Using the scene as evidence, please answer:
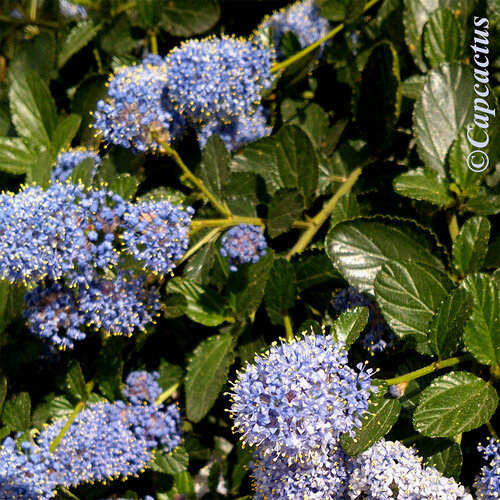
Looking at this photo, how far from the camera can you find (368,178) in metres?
2.15

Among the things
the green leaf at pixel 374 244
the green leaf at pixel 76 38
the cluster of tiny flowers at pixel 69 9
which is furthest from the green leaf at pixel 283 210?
the cluster of tiny flowers at pixel 69 9

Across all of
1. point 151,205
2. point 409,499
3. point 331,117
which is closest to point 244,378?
point 409,499

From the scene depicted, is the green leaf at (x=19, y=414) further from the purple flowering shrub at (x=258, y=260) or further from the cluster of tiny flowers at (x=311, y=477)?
the cluster of tiny flowers at (x=311, y=477)

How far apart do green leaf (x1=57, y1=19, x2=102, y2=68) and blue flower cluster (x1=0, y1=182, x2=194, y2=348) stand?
3.10ft

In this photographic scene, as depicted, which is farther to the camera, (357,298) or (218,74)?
(218,74)

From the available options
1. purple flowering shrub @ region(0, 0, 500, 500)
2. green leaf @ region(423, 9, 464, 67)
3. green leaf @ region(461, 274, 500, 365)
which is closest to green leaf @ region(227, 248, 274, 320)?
purple flowering shrub @ region(0, 0, 500, 500)

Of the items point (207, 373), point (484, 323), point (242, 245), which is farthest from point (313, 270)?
point (484, 323)

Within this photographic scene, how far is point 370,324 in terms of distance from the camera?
181 cm

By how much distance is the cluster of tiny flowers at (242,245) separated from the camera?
1.96 meters

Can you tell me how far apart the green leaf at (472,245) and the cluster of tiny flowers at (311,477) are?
0.68 metres

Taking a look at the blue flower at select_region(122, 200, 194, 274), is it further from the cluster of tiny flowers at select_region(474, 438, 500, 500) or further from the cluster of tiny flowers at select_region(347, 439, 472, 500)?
the cluster of tiny flowers at select_region(474, 438, 500, 500)

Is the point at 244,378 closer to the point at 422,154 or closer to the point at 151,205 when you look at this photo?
the point at 151,205

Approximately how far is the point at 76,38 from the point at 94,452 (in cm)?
172

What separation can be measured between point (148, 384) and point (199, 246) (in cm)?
53
